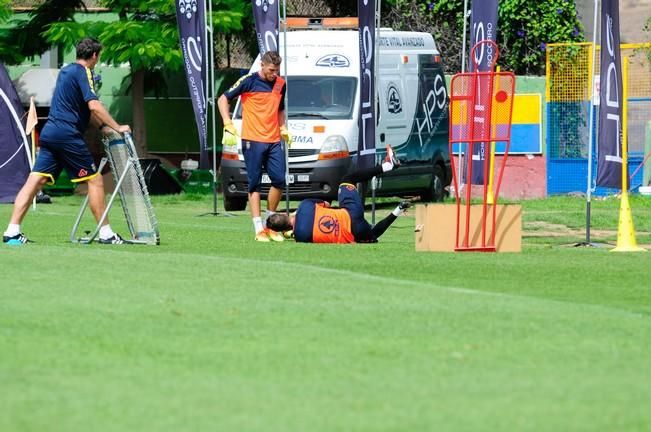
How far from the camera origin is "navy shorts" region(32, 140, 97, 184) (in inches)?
578

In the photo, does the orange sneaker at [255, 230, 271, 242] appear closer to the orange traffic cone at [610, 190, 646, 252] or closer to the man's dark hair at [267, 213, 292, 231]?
the man's dark hair at [267, 213, 292, 231]

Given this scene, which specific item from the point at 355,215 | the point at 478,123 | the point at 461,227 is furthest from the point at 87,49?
the point at 461,227

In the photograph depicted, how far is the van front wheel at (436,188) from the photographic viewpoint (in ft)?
89.4

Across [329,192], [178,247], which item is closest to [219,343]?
[178,247]

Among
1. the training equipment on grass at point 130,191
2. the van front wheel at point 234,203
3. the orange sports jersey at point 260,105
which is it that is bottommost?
the van front wheel at point 234,203

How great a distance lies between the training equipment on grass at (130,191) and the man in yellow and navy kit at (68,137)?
184 mm

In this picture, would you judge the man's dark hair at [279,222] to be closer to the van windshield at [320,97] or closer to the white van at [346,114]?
the white van at [346,114]

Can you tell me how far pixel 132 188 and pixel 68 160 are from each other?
71 cm

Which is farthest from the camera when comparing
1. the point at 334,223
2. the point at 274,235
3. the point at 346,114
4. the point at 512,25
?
the point at 512,25

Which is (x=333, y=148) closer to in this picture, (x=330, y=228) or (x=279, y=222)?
(x=279, y=222)

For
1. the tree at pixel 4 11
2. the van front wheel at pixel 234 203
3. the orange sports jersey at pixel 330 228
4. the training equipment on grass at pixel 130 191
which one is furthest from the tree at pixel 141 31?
the training equipment on grass at pixel 130 191

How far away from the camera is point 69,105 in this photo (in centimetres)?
1474

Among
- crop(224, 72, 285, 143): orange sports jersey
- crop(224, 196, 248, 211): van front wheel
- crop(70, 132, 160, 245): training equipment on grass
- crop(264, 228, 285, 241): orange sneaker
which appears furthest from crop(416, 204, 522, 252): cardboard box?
crop(224, 196, 248, 211): van front wheel

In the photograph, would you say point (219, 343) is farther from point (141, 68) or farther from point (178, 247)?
point (141, 68)
